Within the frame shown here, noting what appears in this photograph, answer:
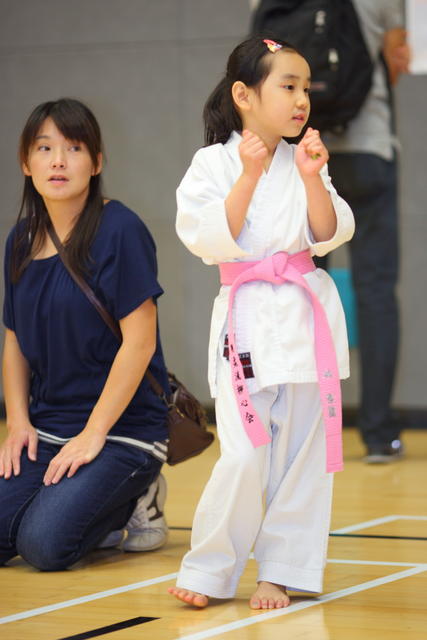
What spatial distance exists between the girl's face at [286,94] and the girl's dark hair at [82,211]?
26.9 inches

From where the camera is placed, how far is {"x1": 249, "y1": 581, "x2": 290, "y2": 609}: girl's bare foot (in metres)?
2.25

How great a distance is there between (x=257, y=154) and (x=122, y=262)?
0.71 metres

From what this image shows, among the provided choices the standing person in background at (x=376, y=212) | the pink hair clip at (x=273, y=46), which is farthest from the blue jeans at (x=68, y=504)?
the standing person in background at (x=376, y=212)

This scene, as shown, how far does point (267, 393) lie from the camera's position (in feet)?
7.41

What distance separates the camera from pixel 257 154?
7.06 ft

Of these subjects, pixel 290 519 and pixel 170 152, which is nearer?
pixel 290 519

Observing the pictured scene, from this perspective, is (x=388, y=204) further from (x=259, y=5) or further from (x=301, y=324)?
(x=301, y=324)

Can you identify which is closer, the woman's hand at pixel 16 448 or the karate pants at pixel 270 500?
the karate pants at pixel 270 500

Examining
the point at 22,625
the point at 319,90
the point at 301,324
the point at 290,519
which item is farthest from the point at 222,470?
the point at 319,90

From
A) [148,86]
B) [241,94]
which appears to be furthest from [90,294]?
[148,86]

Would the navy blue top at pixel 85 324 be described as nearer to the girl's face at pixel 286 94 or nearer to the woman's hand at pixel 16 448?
the woman's hand at pixel 16 448

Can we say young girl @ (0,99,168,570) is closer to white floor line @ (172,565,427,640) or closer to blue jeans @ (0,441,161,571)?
blue jeans @ (0,441,161,571)

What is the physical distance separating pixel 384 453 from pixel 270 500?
1.88 metres

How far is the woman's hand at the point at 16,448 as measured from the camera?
2.82m
